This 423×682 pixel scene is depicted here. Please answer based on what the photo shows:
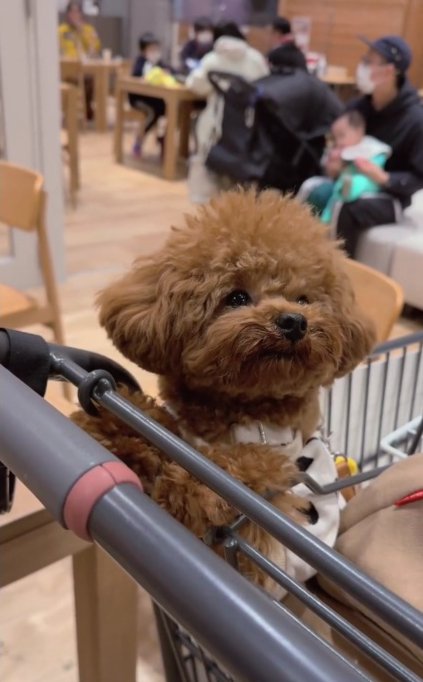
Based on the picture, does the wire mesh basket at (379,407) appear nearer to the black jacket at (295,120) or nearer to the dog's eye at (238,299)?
the dog's eye at (238,299)

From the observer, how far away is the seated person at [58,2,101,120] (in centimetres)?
581

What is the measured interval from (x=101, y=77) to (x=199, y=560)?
6.50 metres

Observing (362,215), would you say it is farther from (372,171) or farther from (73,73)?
(73,73)

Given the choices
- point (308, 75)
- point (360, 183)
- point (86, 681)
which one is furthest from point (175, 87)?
point (86, 681)

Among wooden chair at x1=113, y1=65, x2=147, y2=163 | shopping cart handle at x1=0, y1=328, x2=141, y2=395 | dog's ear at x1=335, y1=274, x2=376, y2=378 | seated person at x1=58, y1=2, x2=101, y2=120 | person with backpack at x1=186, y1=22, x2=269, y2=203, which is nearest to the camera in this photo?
shopping cart handle at x1=0, y1=328, x2=141, y2=395

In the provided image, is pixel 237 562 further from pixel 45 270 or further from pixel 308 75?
pixel 308 75

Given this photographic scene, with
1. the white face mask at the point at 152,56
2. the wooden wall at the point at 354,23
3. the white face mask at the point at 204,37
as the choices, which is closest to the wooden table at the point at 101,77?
the white face mask at the point at 152,56

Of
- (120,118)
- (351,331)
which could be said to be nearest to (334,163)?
(351,331)

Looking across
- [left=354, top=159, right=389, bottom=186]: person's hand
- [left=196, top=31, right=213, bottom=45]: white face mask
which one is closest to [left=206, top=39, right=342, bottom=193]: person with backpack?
[left=354, top=159, right=389, bottom=186]: person's hand

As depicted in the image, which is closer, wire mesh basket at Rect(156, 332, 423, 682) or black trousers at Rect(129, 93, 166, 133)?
wire mesh basket at Rect(156, 332, 423, 682)

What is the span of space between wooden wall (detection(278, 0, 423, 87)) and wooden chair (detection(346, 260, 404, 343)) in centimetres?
583

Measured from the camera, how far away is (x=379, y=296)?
1240mm

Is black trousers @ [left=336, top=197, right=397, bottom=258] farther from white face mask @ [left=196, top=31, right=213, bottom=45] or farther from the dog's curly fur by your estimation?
white face mask @ [left=196, top=31, right=213, bottom=45]

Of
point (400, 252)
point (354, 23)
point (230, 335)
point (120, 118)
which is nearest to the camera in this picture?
point (230, 335)
